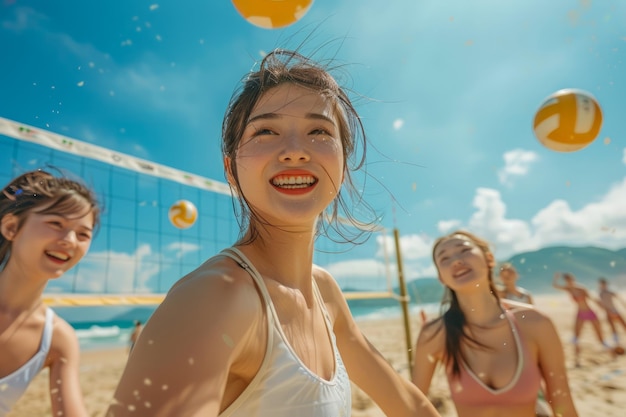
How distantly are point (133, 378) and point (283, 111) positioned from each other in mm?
703

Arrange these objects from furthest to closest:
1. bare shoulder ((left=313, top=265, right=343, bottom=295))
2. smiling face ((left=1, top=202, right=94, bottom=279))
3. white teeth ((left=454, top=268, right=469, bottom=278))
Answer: white teeth ((left=454, top=268, right=469, bottom=278)) → smiling face ((left=1, top=202, right=94, bottom=279)) → bare shoulder ((left=313, top=265, right=343, bottom=295))

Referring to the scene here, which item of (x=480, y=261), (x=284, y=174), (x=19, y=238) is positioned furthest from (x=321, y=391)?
(x=480, y=261)

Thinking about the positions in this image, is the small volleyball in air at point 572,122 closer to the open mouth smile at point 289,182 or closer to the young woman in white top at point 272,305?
the young woman in white top at point 272,305

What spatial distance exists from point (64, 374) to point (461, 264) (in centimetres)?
193

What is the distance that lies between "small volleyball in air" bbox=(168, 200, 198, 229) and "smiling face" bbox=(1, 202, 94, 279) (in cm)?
488

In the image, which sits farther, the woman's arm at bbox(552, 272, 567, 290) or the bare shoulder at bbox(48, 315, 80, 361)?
the woman's arm at bbox(552, 272, 567, 290)

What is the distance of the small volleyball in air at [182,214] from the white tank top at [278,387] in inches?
232

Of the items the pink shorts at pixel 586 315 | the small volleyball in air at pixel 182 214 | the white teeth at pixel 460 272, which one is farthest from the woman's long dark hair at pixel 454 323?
the pink shorts at pixel 586 315

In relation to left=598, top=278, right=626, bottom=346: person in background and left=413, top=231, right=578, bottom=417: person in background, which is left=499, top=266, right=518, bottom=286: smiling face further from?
left=598, top=278, right=626, bottom=346: person in background

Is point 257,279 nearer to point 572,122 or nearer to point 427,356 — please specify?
point 427,356

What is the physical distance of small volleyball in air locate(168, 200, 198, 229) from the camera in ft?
21.4

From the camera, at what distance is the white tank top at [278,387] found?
825mm

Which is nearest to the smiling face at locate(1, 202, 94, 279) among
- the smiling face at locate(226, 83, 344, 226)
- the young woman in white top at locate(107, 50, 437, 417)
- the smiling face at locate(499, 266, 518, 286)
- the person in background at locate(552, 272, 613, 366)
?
the young woman in white top at locate(107, 50, 437, 417)

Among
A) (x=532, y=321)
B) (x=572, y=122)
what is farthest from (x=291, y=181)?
(x=572, y=122)
